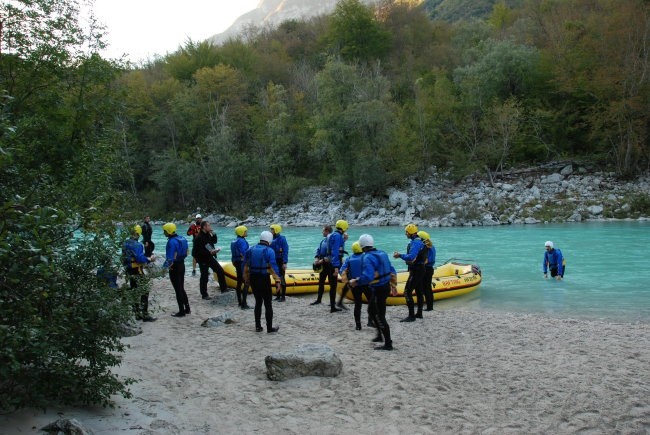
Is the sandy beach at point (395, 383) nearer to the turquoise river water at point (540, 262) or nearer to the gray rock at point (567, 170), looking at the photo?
the turquoise river water at point (540, 262)

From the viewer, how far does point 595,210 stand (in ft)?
92.4

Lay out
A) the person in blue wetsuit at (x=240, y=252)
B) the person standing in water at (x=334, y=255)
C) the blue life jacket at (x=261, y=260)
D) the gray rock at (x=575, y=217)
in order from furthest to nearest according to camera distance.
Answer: the gray rock at (x=575, y=217) < the person in blue wetsuit at (x=240, y=252) < the person standing in water at (x=334, y=255) < the blue life jacket at (x=261, y=260)

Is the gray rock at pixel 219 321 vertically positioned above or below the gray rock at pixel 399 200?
below

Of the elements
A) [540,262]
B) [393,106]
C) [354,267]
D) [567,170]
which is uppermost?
[393,106]

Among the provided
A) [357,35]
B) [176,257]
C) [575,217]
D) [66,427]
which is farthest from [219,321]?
[357,35]

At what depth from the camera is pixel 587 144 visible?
36312 millimetres

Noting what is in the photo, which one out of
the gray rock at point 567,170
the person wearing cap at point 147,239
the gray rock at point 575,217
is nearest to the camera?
the person wearing cap at point 147,239

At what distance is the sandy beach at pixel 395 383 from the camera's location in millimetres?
4898

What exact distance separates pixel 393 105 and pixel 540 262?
23.9m

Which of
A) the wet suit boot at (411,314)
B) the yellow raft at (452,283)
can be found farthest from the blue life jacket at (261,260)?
the yellow raft at (452,283)

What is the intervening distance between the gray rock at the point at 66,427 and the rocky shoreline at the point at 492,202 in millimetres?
27438

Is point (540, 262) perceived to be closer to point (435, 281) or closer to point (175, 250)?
point (435, 281)

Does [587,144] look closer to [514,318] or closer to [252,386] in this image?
[514,318]

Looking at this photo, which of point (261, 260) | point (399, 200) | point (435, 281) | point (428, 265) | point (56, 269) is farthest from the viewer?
point (399, 200)
